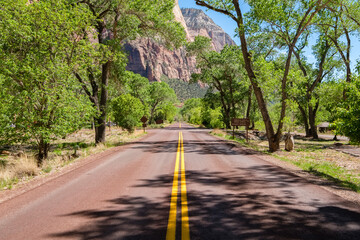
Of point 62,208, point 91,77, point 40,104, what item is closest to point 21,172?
point 40,104

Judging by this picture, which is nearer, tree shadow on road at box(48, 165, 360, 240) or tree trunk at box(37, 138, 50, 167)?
tree shadow on road at box(48, 165, 360, 240)

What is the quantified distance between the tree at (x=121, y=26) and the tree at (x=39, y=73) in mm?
3731

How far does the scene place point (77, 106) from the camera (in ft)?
35.4

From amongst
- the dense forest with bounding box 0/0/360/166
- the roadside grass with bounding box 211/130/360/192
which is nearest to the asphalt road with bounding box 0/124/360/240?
the roadside grass with bounding box 211/130/360/192

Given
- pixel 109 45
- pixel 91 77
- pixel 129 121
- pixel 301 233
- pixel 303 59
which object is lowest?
pixel 301 233

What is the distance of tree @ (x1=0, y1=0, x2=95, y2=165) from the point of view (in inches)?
381

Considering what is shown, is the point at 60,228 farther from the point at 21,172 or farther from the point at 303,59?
the point at 303,59

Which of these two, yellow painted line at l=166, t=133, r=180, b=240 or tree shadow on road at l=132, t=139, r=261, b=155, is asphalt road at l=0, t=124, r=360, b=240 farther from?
tree shadow on road at l=132, t=139, r=261, b=155

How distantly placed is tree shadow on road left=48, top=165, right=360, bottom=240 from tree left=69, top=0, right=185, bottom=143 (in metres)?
11.7

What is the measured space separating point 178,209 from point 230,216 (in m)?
0.98

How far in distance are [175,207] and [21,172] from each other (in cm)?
666

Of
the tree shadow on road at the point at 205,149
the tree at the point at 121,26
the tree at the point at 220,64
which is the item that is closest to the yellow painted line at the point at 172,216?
the tree shadow on road at the point at 205,149

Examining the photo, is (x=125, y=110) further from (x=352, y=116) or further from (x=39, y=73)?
(x=352, y=116)

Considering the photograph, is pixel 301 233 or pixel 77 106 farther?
pixel 77 106
